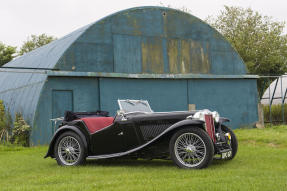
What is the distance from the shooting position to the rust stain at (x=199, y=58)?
17.8 meters

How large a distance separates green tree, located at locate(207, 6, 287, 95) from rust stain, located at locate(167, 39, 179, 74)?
2186 cm

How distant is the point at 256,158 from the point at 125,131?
2.75m

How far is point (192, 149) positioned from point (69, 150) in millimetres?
2695

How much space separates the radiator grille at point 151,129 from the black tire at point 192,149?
1.52 feet

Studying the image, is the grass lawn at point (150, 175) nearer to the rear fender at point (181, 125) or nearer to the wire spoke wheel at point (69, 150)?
the wire spoke wheel at point (69, 150)

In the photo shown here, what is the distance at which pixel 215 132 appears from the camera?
302 inches

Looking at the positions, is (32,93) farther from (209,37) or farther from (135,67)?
(209,37)

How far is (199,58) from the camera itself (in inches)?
708

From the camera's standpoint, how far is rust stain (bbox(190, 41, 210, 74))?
17.8 metres

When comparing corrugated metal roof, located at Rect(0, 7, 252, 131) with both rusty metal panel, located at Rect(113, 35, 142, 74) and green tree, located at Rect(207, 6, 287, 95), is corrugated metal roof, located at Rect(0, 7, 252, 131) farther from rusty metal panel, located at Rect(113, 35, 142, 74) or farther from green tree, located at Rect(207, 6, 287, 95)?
green tree, located at Rect(207, 6, 287, 95)

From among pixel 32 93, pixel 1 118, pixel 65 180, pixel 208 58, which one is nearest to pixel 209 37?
pixel 208 58

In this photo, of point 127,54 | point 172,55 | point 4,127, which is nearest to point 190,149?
point 127,54

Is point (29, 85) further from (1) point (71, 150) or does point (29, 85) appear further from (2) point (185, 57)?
(1) point (71, 150)

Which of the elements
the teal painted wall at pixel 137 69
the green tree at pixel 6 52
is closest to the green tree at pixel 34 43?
the green tree at pixel 6 52
